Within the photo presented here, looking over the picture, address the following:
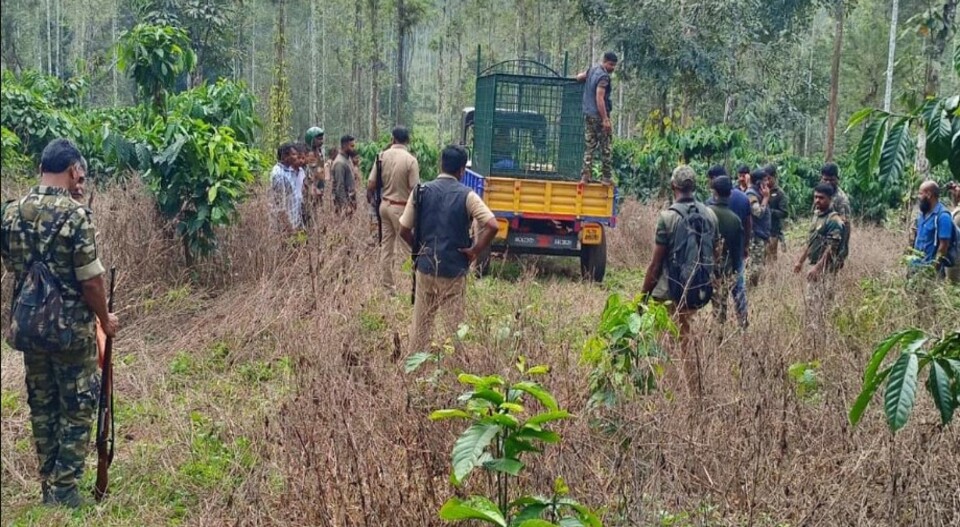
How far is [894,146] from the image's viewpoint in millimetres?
2420

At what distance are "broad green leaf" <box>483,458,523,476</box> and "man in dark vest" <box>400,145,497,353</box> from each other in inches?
115

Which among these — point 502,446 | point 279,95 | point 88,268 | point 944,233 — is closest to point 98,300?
point 88,268

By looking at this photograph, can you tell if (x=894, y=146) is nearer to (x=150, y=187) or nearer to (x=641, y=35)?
(x=150, y=187)

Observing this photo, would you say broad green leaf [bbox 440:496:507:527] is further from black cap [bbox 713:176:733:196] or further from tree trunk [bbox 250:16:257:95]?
tree trunk [bbox 250:16:257:95]

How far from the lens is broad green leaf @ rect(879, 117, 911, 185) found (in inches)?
95.1

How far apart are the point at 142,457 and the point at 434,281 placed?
6.92 ft

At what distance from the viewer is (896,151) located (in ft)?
7.94

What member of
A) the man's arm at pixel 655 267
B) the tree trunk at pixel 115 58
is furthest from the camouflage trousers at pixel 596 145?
the tree trunk at pixel 115 58

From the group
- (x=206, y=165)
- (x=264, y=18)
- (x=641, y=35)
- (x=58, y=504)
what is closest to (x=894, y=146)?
(x=58, y=504)

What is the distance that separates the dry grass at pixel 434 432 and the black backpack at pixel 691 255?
431 millimetres

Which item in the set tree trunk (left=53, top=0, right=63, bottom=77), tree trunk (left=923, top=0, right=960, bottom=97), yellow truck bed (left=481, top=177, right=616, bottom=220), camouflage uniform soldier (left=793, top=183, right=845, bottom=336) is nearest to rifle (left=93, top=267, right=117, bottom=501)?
camouflage uniform soldier (left=793, top=183, right=845, bottom=336)

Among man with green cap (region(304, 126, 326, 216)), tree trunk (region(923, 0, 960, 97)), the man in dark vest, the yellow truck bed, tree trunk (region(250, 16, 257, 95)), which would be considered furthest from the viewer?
tree trunk (region(250, 16, 257, 95))

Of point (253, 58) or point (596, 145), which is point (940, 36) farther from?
point (253, 58)

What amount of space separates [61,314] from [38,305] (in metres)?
0.10
